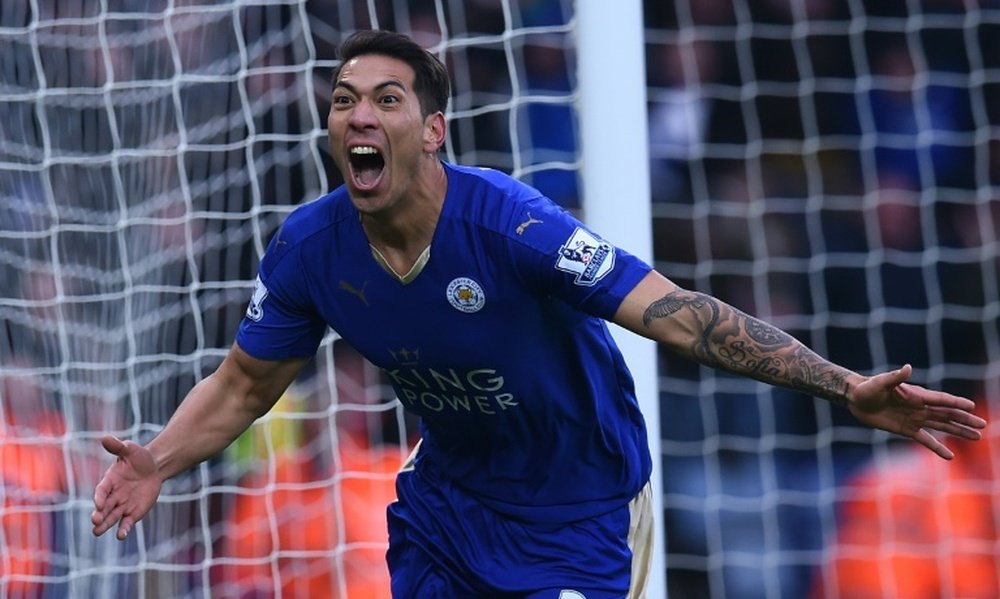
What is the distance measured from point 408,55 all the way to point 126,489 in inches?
42.0

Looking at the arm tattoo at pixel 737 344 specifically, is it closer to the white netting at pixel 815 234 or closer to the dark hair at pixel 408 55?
the dark hair at pixel 408 55

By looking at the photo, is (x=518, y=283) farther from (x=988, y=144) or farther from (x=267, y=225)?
(x=988, y=144)

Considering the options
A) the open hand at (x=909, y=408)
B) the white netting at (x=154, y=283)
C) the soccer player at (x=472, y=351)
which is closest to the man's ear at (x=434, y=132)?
the soccer player at (x=472, y=351)

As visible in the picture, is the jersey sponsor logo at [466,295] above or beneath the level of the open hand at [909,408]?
above

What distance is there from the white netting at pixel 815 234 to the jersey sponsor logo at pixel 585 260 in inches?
99.5

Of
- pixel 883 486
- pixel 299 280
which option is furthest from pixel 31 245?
pixel 883 486

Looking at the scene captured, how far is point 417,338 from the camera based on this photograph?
10.6 ft

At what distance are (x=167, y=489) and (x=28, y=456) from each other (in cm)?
45

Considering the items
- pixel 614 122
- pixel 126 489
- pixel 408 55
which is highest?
pixel 614 122

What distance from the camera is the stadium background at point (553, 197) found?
5.06m

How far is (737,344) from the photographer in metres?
3.06

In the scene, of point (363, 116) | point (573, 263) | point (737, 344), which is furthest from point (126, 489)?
point (737, 344)

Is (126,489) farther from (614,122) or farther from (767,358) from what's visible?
(614,122)

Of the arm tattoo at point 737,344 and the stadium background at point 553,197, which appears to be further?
the stadium background at point 553,197
